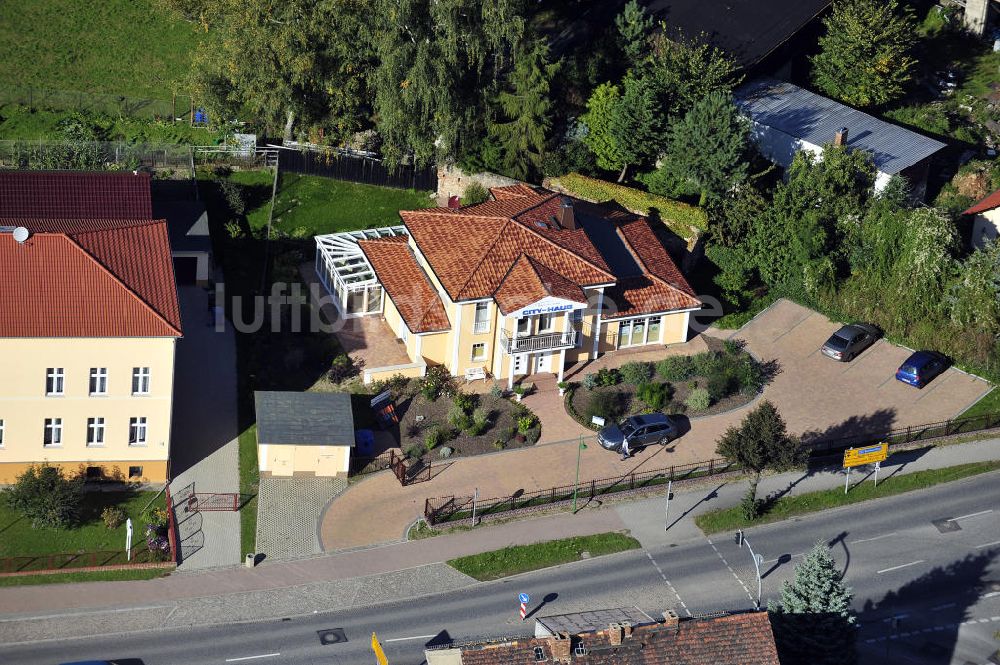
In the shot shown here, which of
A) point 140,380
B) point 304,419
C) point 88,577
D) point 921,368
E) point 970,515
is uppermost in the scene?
point 140,380

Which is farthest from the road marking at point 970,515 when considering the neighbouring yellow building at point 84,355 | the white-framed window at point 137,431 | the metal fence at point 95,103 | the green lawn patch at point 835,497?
the metal fence at point 95,103

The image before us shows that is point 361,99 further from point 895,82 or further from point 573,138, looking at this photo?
point 895,82

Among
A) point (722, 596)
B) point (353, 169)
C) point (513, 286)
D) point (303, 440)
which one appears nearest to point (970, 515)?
point (722, 596)

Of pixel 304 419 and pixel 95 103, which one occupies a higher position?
pixel 95 103

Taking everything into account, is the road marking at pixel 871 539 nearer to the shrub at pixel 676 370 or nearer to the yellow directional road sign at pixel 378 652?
the shrub at pixel 676 370

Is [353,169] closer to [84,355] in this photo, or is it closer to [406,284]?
[406,284]

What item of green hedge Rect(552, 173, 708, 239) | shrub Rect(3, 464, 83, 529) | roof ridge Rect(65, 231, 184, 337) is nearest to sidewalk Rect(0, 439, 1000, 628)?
shrub Rect(3, 464, 83, 529)

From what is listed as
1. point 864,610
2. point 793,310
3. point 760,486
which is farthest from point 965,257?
point 864,610
